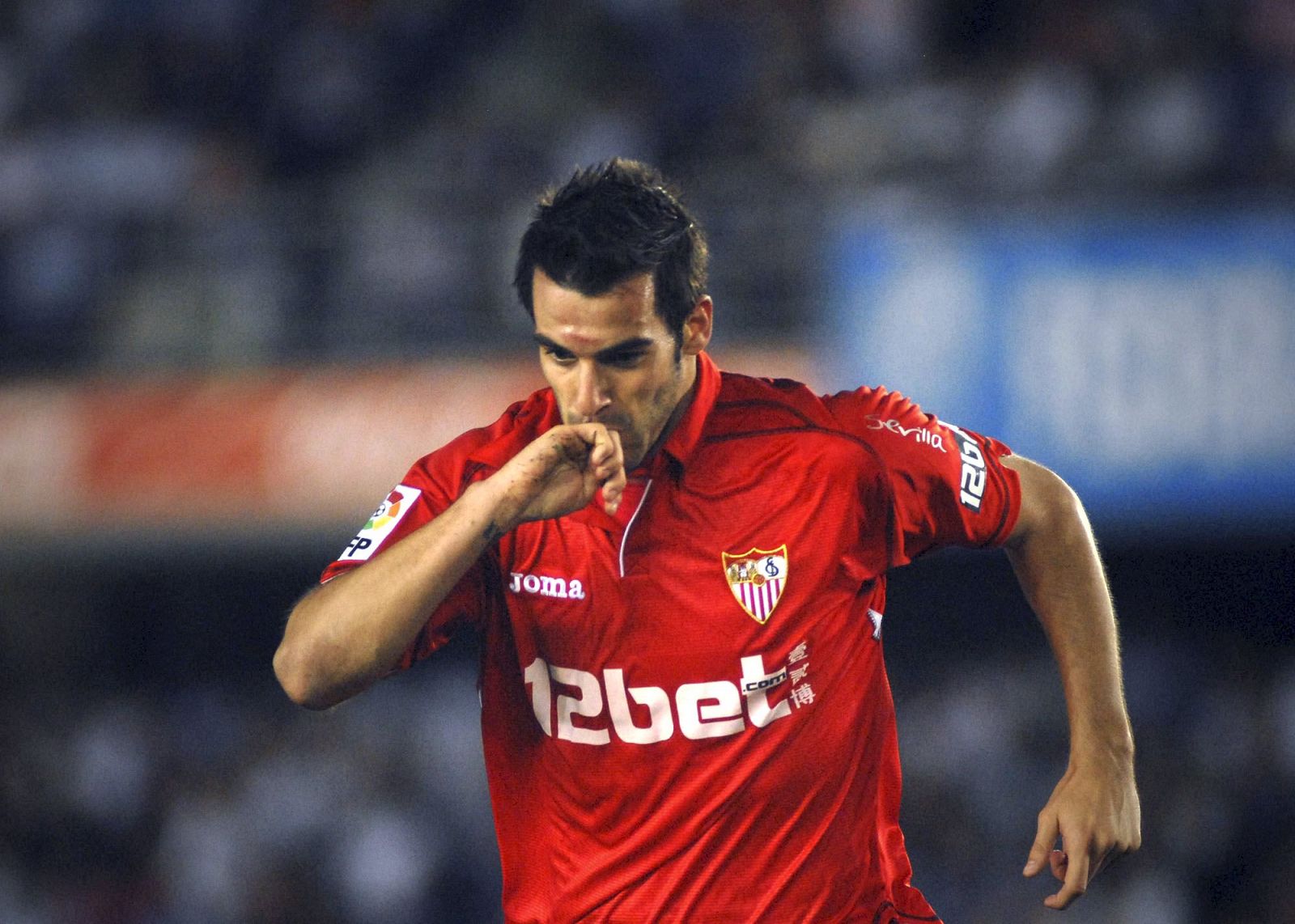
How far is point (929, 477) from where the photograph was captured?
3.14 meters

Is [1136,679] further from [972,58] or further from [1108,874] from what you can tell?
[972,58]

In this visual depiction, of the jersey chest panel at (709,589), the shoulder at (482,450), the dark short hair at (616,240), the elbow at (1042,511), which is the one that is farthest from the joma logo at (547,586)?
the elbow at (1042,511)

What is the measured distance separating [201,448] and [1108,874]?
5122 mm

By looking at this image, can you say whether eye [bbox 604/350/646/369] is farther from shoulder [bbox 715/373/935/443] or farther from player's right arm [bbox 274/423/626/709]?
shoulder [bbox 715/373/935/443]

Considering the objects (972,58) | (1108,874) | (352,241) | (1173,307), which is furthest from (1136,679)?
(352,241)

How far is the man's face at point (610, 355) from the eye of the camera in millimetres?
2881

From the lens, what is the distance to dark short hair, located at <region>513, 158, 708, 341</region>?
9.55 feet

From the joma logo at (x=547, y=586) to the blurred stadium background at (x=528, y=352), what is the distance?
18.8ft

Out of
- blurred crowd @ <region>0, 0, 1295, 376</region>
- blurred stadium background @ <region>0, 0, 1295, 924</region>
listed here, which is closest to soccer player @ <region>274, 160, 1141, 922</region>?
blurred stadium background @ <region>0, 0, 1295, 924</region>

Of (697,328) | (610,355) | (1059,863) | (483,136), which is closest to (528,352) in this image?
(483,136)

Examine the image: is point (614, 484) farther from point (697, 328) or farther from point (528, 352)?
point (528, 352)

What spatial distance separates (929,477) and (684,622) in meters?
0.53

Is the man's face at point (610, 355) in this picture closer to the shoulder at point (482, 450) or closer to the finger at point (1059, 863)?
the shoulder at point (482, 450)

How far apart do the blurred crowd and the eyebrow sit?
19.2ft
